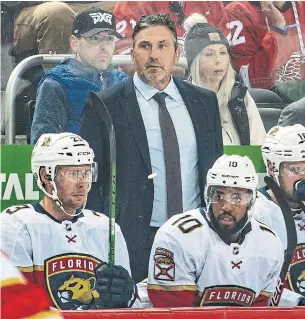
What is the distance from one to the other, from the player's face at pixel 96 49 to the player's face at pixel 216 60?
0.43m

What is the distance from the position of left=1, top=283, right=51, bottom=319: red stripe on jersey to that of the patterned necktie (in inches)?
119

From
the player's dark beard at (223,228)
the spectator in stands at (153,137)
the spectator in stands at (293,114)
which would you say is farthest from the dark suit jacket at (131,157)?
the spectator in stands at (293,114)

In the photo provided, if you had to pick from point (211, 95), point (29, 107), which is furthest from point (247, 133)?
point (29, 107)

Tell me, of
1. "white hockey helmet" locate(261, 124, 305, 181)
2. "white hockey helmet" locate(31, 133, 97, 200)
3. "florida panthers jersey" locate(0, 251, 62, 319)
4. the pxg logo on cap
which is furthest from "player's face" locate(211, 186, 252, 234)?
"florida panthers jersey" locate(0, 251, 62, 319)

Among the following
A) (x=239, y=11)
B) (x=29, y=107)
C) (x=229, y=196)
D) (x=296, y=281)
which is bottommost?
(x=296, y=281)

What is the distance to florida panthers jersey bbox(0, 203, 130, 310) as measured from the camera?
4.18m

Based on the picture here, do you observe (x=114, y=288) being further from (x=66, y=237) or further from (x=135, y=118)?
A: (x=135, y=118)

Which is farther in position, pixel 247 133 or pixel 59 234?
pixel 247 133

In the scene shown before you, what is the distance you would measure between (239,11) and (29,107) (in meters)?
1.04

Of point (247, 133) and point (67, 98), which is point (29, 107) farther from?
→ point (247, 133)

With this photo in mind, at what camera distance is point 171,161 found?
14.9 ft

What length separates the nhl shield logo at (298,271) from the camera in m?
4.56

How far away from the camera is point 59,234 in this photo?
14.0 ft

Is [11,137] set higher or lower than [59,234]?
higher
